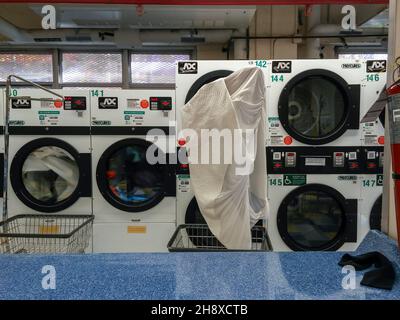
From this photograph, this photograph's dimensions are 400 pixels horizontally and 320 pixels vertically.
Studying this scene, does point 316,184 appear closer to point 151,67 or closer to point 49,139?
point 49,139

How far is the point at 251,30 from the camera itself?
Answer: 4398 mm

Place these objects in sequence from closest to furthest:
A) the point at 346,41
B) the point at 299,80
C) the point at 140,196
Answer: the point at 299,80 → the point at 140,196 → the point at 346,41

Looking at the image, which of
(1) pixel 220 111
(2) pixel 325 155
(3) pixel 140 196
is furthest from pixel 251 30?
(1) pixel 220 111

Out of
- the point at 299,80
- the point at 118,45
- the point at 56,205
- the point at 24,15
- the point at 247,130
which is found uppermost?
the point at 24,15

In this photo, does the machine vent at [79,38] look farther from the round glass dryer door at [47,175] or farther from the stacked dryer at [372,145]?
the stacked dryer at [372,145]

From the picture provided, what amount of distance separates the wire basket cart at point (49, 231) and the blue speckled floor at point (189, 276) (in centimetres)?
185

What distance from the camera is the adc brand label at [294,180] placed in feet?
9.14

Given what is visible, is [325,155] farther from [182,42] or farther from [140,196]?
[182,42]

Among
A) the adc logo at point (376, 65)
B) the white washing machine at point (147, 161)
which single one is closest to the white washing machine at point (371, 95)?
the adc logo at point (376, 65)

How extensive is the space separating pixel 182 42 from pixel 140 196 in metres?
2.33

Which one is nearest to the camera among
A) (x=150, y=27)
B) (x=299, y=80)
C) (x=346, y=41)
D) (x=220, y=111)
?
(x=220, y=111)

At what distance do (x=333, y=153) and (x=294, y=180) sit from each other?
15.6 inches

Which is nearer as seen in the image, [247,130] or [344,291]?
[344,291]

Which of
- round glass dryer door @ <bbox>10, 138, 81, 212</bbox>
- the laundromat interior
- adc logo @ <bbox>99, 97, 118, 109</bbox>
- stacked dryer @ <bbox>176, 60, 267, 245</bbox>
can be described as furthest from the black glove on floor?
round glass dryer door @ <bbox>10, 138, 81, 212</bbox>
